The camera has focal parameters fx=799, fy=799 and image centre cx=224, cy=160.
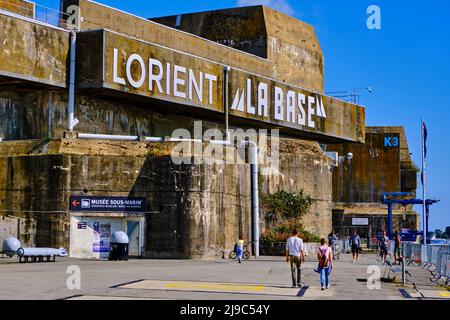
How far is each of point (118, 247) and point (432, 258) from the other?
1472cm

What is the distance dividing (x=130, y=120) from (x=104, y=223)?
485 inches

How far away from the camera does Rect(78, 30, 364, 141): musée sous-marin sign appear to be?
4534cm

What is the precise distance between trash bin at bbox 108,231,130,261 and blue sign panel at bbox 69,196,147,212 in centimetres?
268

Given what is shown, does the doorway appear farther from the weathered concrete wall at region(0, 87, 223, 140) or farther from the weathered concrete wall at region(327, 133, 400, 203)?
the weathered concrete wall at region(327, 133, 400, 203)

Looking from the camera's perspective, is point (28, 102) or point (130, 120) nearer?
point (28, 102)

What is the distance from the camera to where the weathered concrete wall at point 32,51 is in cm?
4106

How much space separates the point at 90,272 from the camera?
89.4 ft

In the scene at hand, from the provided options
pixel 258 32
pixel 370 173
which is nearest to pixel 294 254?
pixel 258 32

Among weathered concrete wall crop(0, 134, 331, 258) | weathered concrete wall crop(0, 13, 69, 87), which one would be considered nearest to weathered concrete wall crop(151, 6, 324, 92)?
weathered concrete wall crop(0, 13, 69, 87)

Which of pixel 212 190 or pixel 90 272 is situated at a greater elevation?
pixel 212 190
